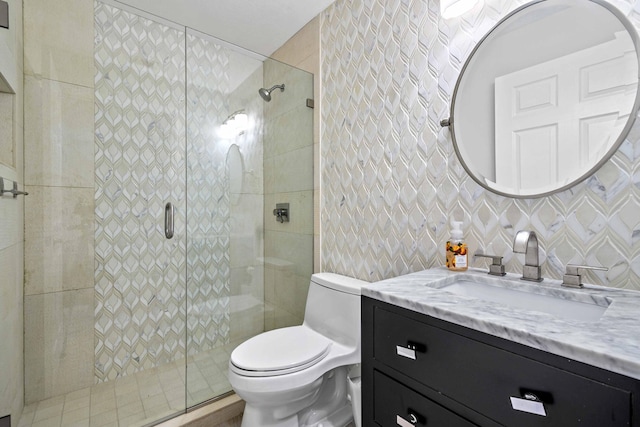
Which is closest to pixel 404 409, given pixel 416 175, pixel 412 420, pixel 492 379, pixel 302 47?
pixel 412 420

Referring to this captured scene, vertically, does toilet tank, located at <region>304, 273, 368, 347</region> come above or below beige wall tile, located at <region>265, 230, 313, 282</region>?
below

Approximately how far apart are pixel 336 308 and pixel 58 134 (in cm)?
168

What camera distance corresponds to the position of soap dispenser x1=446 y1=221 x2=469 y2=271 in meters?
1.16

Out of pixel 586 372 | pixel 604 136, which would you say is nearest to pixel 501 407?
pixel 586 372

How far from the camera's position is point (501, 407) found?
64 cm

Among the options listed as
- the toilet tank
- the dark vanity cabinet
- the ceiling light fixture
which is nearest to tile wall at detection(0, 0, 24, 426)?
→ the toilet tank

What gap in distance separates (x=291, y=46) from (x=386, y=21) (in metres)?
0.90

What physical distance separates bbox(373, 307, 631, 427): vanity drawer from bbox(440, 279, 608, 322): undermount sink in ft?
0.81

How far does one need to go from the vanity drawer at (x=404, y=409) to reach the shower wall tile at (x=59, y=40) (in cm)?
205

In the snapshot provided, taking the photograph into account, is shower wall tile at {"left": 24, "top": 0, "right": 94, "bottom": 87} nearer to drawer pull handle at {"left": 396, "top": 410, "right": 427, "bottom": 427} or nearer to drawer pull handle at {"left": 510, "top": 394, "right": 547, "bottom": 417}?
drawer pull handle at {"left": 396, "top": 410, "right": 427, "bottom": 427}

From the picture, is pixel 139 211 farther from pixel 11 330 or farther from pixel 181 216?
pixel 11 330

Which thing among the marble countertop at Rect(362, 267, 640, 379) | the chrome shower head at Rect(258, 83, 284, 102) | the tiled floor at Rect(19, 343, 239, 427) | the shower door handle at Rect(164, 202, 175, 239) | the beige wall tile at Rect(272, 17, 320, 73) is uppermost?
the beige wall tile at Rect(272, 17, 320, 73)

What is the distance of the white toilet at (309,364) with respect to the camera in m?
1.24

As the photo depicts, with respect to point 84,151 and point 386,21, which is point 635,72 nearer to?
point 386,21
